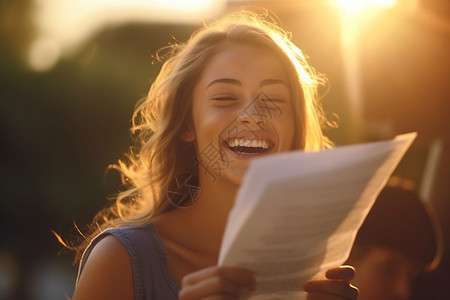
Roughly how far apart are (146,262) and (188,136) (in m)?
0.49

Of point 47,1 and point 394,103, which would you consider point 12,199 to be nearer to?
point 47,1

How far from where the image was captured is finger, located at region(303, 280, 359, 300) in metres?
1.99

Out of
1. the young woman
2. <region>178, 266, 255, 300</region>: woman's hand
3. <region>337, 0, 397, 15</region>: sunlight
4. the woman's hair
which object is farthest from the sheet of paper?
<region>337, 0, 397, 15</region>: sunlight

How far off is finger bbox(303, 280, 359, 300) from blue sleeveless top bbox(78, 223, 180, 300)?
1.40ft

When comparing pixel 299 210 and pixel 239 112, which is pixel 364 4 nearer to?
pixel 239 112

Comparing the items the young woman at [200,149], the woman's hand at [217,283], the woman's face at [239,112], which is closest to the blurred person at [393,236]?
the young woman at [200,149]

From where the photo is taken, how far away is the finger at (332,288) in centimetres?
199

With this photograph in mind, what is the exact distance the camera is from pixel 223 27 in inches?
107

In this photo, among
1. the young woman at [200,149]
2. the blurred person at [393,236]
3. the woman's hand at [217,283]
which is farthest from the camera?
the blurred person at [393,236]

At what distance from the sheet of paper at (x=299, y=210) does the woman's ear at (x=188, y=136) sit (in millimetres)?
752

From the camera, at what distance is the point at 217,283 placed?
1739 millimetres

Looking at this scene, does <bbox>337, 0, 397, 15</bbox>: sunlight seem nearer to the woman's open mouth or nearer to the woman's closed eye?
the woman's closed eye

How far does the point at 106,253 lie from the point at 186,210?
1.15 ft

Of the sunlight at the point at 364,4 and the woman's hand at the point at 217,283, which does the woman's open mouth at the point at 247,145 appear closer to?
the woman's hand at the point at 217,283
